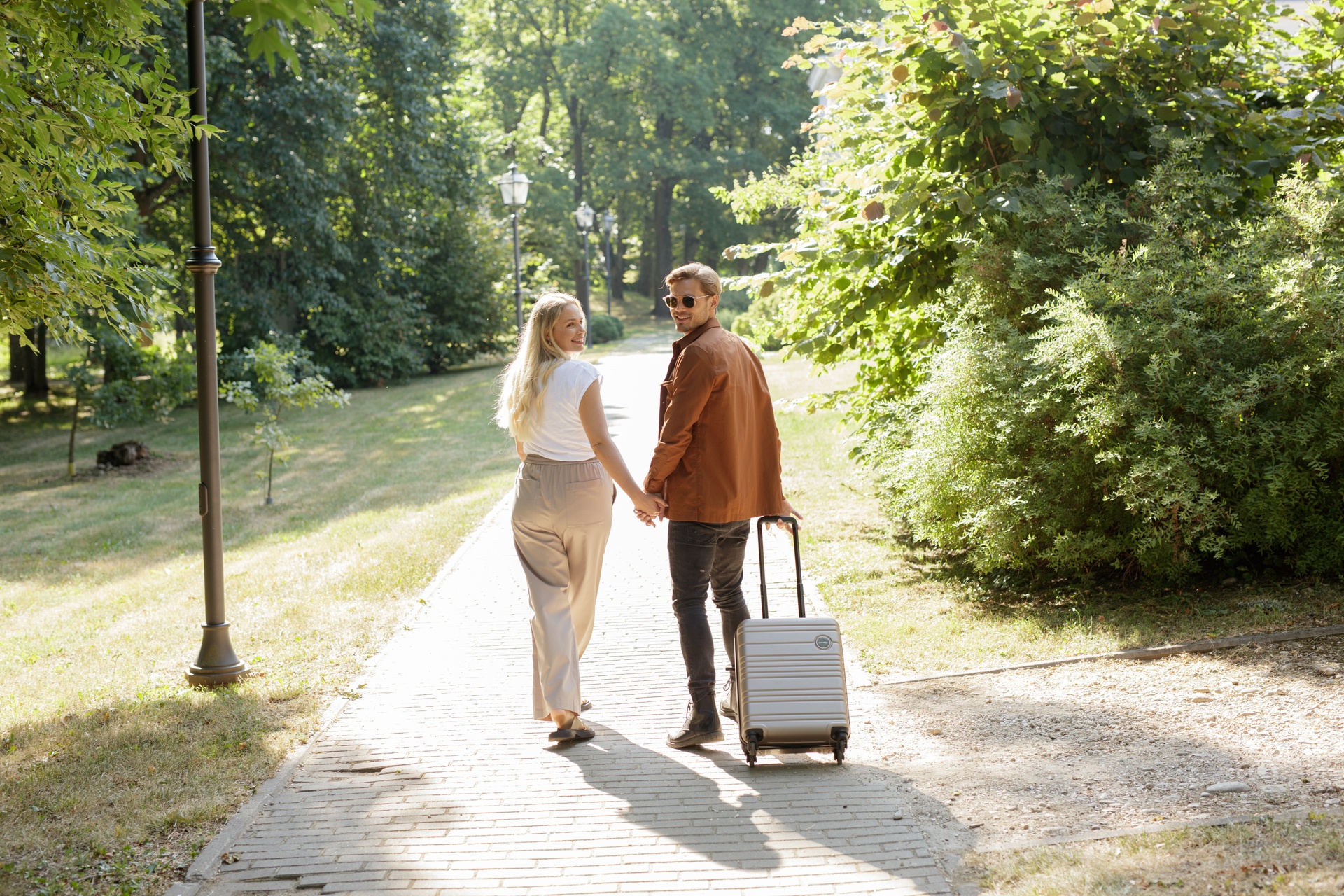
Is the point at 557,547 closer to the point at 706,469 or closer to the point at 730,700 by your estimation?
the point at 706,469

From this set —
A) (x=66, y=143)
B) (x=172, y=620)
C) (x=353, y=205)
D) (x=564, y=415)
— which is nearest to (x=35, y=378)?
(x=353, y=205)

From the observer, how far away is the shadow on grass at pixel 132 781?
403cm

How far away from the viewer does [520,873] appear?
3820 millimetres

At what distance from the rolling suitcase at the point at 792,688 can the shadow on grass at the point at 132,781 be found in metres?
2.15

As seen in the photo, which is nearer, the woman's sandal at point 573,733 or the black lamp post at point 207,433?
the woman's sandal at point 573,733

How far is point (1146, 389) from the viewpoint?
6457 mm

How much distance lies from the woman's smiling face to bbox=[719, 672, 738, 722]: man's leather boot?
5.51 feet

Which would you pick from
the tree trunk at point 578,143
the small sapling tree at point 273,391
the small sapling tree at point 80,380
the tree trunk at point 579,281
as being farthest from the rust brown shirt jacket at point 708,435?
the tree trunk at point 578,143

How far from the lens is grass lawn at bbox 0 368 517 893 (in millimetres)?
4449

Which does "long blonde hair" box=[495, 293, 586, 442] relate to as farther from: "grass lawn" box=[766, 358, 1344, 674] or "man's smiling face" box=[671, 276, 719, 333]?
"grass lawn" box=[766, 358, 1344, 674]

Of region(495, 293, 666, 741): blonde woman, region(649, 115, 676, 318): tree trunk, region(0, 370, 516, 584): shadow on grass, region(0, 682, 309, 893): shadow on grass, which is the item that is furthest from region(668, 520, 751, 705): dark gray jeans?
region(649, 115, 676, 318): tree trunk

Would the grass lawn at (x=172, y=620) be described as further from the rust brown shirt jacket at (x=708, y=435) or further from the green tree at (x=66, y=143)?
the green tree at (x=66, y=143)

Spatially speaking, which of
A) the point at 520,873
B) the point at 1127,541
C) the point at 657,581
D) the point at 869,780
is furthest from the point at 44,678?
the point at 1127,541

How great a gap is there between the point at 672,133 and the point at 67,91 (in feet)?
174
